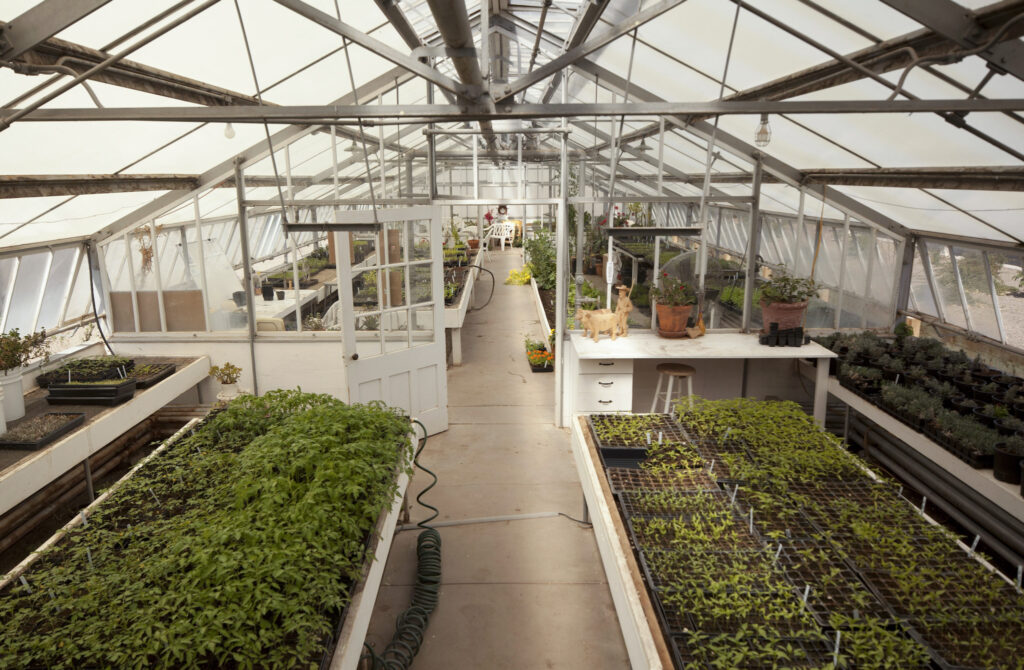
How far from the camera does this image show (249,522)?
2.68 metres

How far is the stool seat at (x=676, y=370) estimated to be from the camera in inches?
213

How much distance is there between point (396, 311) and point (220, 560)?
3.44 meters

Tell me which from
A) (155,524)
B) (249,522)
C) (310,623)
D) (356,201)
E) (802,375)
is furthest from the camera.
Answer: (802,375)

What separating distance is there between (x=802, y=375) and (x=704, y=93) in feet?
9.69

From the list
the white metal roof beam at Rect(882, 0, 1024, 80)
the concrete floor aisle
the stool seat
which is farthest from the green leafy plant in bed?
the white metal roof beam at Rect(882, 0, 1024, 80)

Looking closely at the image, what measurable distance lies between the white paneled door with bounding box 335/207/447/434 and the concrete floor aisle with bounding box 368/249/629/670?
64cm

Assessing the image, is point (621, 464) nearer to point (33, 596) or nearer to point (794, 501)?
point (794, 501)

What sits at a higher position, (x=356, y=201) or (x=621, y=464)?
(x=356, y=201)

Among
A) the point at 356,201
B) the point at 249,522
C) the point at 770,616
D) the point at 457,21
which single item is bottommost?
the point at 770,616

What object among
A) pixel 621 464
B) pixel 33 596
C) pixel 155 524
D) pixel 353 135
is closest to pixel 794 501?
pixel 621 464

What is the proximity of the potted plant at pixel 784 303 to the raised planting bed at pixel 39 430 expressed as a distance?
18.1 ft

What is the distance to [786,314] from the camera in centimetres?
572

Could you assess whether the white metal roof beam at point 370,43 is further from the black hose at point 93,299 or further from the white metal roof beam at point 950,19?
the black hose at point 93,299

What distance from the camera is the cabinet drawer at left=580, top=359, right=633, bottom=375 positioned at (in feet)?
18.6
